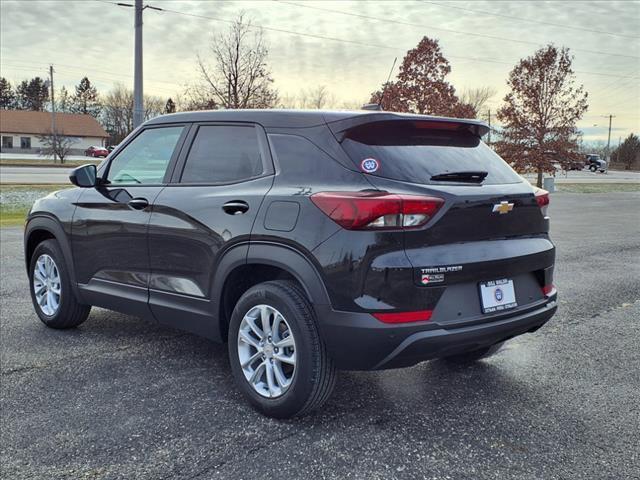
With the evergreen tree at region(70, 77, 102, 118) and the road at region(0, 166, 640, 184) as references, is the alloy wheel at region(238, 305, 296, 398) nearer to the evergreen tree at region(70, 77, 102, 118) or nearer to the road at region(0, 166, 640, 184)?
the road at region(0, 166, 640, 184)

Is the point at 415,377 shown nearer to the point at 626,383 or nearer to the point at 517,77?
the point at 626,383

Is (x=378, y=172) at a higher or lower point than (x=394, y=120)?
lower

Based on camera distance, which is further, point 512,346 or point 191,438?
point 512,346

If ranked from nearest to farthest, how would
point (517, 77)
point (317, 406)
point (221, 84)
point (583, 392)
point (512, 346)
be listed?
point (317, 406) → point (583, 392) → point (512, 346) → point (221, 84) → point (517, 77)

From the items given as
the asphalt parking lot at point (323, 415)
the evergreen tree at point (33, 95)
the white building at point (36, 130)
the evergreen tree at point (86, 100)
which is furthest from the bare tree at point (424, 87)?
the evergreen tree at point (33, 95)

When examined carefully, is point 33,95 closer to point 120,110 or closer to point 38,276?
point 120,110

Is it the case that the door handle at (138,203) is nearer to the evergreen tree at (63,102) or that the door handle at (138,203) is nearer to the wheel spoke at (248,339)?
the wheel spoke at (248,339)

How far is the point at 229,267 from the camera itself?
3488mm

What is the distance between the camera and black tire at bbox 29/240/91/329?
16.2ft

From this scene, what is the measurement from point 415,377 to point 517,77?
23934 millimetres

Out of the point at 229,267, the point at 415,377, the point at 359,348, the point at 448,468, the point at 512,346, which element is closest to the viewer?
the point at 448,468

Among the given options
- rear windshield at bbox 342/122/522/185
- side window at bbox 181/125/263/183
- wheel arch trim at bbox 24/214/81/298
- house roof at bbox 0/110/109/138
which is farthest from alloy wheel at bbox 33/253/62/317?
house roof at bbox 0/110/109/138

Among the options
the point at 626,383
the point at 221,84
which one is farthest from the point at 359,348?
the point at 221,84

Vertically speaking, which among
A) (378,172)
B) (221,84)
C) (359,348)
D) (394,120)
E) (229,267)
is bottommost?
(359,348)
